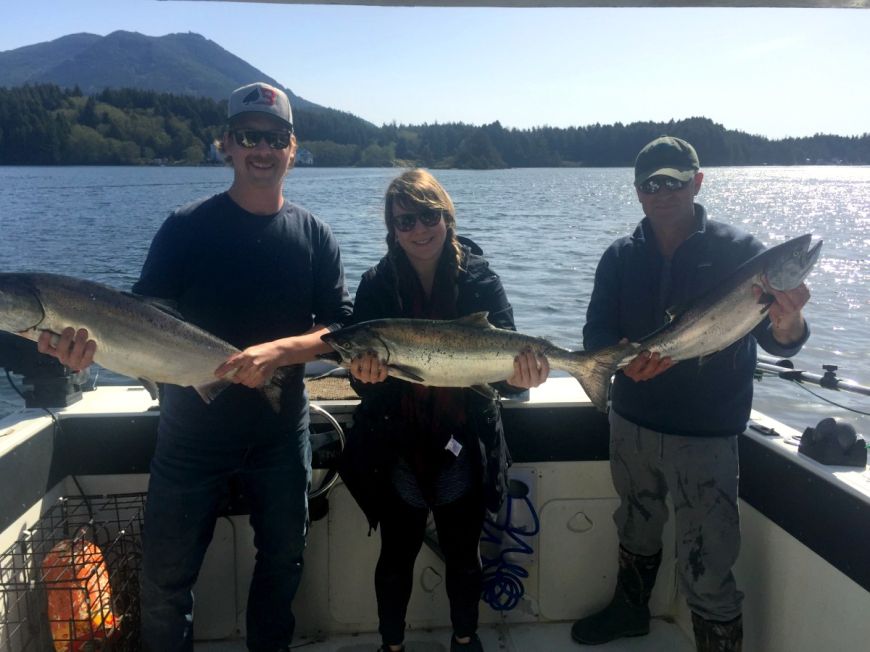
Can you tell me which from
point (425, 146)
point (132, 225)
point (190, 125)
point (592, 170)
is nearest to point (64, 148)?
point (190, 125)

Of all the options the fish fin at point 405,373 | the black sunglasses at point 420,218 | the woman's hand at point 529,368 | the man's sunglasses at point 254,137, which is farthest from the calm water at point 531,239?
the woman's hand at point 529,368

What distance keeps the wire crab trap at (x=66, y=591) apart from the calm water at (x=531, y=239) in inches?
92.0

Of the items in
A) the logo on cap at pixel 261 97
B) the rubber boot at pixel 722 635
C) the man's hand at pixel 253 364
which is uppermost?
the logo on cap at pixel 261 97

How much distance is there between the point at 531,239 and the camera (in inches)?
989

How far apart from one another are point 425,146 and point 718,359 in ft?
210

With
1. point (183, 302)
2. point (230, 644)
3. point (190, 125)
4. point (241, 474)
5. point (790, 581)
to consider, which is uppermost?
point (190, 125)

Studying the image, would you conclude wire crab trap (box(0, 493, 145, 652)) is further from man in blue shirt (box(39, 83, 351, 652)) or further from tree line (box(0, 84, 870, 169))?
tree line (box(0, 84, 870, 169))

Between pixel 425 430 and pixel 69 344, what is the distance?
5.42ft

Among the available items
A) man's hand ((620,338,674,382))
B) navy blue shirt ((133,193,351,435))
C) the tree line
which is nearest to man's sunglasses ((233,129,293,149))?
navy blue shirt ((133,193,351,435))

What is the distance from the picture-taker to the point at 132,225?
95.6ft

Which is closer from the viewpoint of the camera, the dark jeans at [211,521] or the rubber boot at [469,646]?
the dark jeans at [211,521]

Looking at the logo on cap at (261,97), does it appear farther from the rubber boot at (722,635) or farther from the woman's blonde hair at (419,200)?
the rubber boot at (722,635)

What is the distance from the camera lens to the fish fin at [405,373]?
335 cm

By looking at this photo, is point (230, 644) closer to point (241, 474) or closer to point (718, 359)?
point (241, 474)
